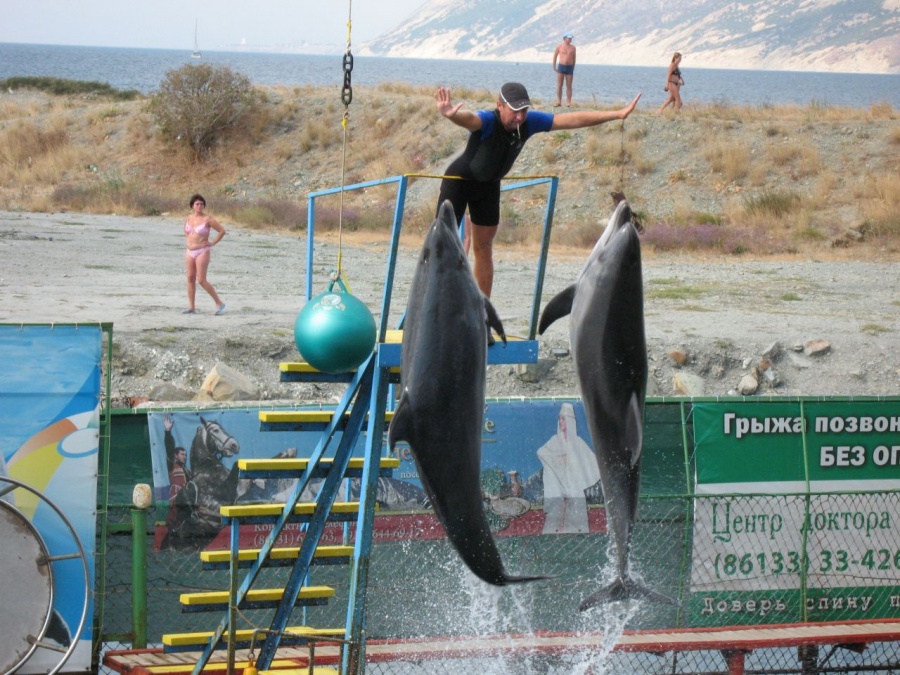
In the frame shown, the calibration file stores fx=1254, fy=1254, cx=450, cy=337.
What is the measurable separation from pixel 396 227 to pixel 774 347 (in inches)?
473

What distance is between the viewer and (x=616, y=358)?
5137 millimetres

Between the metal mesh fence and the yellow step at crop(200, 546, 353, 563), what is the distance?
58.9 inches

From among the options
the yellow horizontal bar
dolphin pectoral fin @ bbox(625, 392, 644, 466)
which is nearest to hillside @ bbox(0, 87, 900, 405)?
the yellow horizontal bar

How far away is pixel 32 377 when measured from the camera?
825 cm

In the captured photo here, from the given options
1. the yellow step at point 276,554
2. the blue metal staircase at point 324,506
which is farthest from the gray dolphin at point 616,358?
the yellow step at point 276,554

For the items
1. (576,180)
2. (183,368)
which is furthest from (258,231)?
(183,368)

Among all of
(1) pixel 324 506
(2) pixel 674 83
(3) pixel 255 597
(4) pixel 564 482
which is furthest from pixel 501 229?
(1) pixel 324 506

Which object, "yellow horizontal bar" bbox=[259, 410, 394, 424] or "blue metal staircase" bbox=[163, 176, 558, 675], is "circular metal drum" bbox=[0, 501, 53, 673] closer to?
"blue metal staircase" bbox=[163, 176, 558, 675]

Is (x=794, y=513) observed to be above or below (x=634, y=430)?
below

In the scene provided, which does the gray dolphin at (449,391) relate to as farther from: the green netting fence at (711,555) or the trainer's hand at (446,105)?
the green netting fence at (711,555)

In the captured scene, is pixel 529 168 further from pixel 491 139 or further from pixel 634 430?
pixel 634 430

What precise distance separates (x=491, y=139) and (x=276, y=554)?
3.03 metres

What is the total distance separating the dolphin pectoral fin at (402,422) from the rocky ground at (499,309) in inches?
292

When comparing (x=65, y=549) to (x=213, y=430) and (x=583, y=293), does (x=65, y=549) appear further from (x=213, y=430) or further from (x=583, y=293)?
(x=583, y=293)
